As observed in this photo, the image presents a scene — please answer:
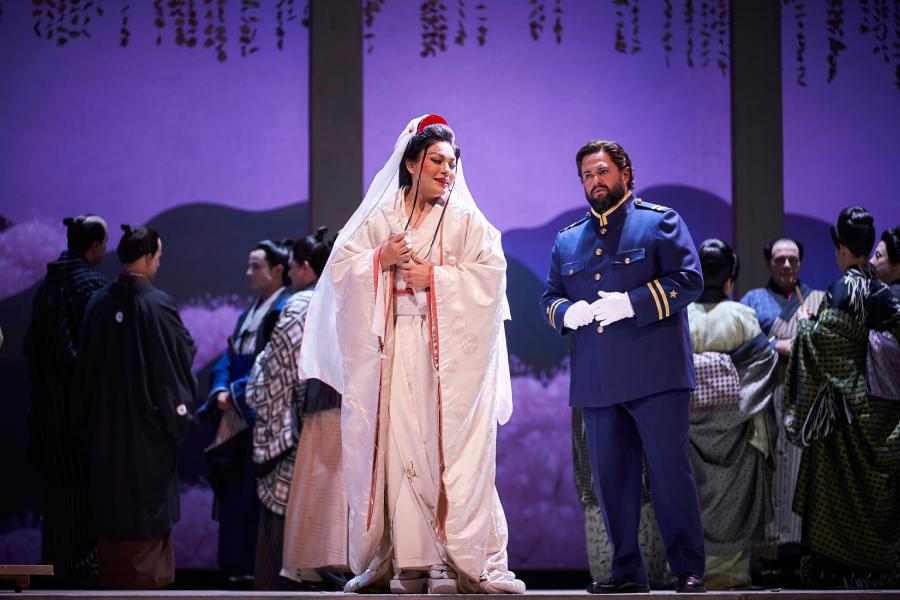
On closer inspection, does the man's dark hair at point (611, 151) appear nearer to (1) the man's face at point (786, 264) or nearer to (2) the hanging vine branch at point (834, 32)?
Answer: (1) the man's face at point (786, 264)

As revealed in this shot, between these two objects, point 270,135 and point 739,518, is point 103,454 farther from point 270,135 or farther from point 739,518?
point 739,518

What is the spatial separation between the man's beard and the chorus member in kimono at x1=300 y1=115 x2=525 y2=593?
0.43 meters

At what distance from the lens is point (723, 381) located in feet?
17.9

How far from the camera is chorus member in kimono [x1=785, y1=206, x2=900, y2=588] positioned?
5.10 meters

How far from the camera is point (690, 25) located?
7324 millimetres

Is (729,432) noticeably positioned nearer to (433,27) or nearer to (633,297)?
(633,297)

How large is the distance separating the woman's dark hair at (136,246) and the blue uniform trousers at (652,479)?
2.63 metres

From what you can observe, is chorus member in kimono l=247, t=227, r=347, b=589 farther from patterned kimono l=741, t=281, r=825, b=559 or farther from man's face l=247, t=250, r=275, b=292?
patterned kimono l=741, t=281, r=825, b=559

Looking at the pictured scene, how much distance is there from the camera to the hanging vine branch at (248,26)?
6953 millimetres

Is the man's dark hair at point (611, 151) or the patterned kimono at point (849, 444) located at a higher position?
the man's dark hair at point (611, 151)

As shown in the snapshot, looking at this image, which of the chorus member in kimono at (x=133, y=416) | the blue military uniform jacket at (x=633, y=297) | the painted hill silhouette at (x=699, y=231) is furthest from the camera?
the painted hill silhouette at (x=699, y=231)

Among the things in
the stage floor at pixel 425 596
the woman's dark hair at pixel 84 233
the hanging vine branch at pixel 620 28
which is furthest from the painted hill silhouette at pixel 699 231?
the stage floor at pixel 425 596

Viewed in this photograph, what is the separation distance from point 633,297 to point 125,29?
414 centimetres

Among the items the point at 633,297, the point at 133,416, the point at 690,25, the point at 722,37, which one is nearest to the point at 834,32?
the point at 722,37
